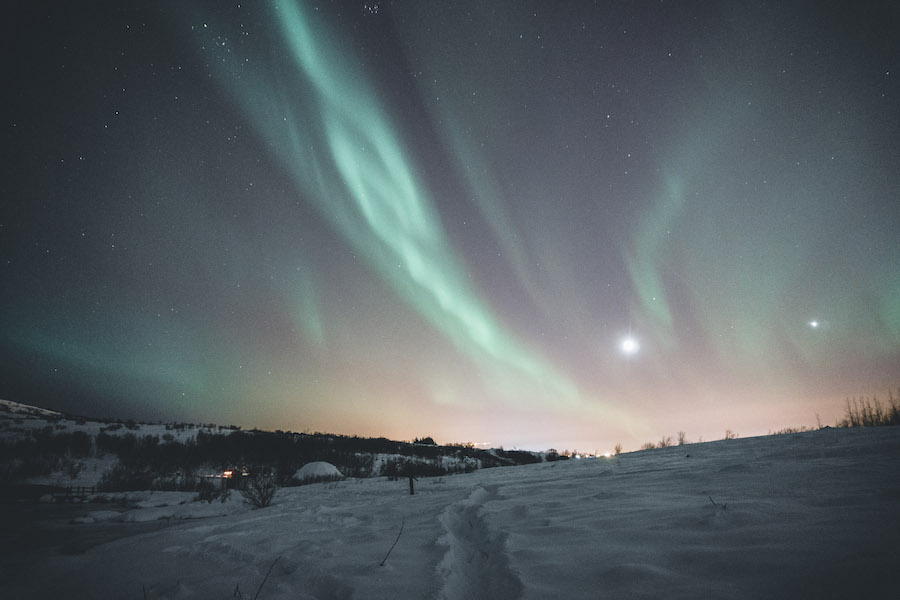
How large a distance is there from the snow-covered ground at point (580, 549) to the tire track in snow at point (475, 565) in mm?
20

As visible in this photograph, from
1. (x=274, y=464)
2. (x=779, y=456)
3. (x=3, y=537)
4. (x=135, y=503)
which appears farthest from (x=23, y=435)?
(x=779, y=456)

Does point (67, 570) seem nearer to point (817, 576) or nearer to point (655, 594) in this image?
point (655, 594)

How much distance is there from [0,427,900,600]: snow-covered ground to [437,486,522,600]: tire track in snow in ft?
0.07

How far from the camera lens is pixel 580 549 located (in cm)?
294

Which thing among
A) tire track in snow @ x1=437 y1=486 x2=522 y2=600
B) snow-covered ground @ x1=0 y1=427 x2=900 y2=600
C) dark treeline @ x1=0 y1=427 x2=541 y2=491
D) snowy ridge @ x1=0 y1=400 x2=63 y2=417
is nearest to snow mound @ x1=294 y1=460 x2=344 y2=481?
dark treeline @ x1=0 y1=427 x2=541 y2=491

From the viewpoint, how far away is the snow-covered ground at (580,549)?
2105 millimetres

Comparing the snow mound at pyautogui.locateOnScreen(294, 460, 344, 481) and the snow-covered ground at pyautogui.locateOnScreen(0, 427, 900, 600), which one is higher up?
the snow-covered ground at pyautogui.locateOnScreen(0, 427, 900, 600)

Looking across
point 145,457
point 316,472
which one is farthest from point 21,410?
point 316,472

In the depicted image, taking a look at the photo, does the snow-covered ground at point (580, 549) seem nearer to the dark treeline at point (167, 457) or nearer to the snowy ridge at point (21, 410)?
the dark treeline at point (167, 457)

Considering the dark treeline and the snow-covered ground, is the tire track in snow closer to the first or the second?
the snow-covered ground

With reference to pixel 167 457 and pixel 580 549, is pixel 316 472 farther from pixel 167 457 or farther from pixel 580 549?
pixel 580 549

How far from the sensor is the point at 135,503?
1283 centimetres

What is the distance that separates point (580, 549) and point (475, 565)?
0.99 meters

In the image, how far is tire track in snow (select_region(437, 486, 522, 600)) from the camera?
2.59 meters
